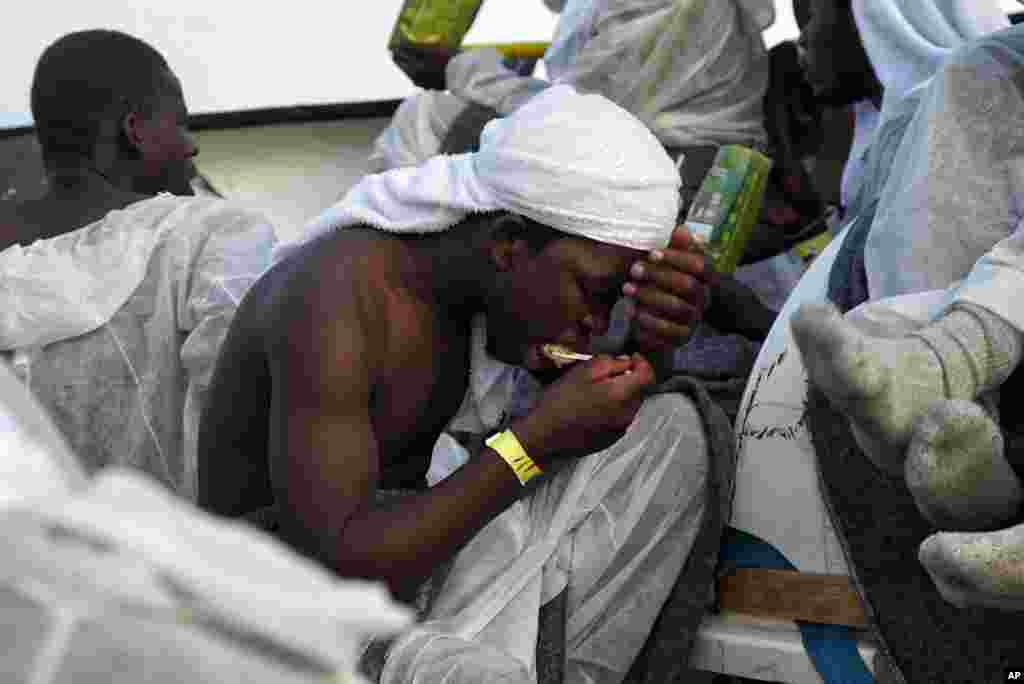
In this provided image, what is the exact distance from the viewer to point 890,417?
1.56m

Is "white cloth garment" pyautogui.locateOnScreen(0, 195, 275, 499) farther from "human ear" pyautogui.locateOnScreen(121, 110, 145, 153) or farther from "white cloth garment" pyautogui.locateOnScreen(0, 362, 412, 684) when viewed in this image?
"white cloth garment" pyautogui.locateOnScreen(0, 362, 412, 684)

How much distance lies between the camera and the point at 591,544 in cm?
212

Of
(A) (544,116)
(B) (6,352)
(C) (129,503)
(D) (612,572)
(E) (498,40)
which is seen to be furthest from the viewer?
(E) (498,40)

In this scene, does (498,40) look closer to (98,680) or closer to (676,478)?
(676,478)

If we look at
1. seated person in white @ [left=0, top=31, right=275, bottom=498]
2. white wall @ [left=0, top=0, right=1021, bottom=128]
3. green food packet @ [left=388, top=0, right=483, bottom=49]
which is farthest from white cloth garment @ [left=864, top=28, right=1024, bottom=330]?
white wall @ [left=0, top=0, right=1021, bottom=128]

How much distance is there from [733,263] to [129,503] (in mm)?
2449

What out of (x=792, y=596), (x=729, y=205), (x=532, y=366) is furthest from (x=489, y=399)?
(x=729, y=205)

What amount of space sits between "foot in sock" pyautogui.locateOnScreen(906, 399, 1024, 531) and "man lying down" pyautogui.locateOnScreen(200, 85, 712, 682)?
18.2 inches

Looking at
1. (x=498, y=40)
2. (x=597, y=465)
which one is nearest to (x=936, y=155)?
(x=597, y=465)

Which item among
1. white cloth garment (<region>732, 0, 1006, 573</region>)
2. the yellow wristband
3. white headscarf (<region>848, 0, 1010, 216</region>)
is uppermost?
white headscarf (<region>848, 0, 1010, 216</region>)

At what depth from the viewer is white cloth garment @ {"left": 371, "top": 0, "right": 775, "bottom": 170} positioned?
3516 millimetres

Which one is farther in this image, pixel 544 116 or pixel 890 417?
pixel 544 116

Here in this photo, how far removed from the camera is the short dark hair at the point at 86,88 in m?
3.02

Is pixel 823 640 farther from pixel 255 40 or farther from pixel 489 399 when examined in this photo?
pixel 255 40
